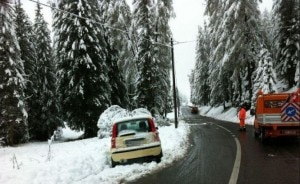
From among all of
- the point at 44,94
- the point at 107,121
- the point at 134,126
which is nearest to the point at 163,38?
the point at 44,94

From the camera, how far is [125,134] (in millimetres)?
13602

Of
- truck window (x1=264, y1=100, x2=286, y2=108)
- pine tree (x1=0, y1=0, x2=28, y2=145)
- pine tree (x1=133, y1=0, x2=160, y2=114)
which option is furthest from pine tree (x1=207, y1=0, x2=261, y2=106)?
truck window (x1=264, y1=100, x2=286, y2=108)

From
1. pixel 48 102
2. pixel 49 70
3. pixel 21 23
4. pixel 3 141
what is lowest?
pixel 3 141

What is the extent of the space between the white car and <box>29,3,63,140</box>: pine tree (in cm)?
2933

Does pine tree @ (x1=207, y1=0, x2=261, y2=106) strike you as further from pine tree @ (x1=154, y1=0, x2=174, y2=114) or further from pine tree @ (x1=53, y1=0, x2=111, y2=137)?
pine tree @ (x1=53, y1=0, x2=111, y2=137)

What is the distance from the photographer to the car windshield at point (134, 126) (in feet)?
45.8

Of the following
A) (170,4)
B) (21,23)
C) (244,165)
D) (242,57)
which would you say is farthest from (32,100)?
(244,165)

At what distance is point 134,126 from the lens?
14.1 metres

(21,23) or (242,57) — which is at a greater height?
(21,23)

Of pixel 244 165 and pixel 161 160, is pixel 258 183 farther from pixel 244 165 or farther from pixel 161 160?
pixel 161 160

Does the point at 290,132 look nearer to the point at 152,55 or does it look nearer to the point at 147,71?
the point at 147,71

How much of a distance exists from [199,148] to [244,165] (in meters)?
6.00

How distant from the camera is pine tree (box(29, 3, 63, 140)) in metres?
41.6

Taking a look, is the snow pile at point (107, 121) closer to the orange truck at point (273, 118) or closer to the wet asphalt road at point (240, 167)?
the wet asphalt road at point (240, 167)
